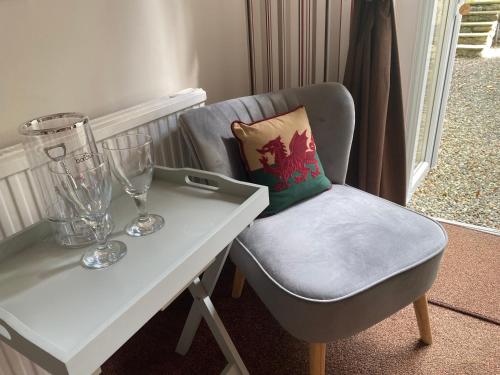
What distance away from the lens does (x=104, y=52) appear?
3.94ft

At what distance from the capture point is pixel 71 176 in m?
0.90

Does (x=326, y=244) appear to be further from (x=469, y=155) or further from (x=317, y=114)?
(x=469, y=155)

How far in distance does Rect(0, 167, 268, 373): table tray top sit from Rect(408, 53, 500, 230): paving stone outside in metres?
1.68

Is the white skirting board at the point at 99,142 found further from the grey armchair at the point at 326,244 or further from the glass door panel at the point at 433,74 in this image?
the glass door panel at the point at 433,74

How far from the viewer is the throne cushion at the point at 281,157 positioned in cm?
130

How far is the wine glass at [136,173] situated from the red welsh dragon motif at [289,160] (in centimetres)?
47

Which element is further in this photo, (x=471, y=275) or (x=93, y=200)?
(x=471, y=275)

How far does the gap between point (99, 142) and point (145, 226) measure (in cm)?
33

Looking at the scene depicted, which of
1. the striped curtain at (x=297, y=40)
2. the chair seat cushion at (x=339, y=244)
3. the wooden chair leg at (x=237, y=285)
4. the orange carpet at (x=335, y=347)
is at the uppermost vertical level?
the striped curtain at (x=297, y=40)

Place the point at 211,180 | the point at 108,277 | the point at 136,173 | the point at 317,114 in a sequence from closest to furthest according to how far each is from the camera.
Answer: the point at 108,277 → the point at 136,173 → the point at 211,180 → the point at 317,114

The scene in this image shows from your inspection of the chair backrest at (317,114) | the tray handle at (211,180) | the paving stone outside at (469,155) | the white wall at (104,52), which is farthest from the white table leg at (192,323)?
the paving stone outside at (469,155)

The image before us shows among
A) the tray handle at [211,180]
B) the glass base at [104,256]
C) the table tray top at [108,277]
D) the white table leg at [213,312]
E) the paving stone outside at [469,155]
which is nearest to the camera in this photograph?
the table tray top at [108,277]

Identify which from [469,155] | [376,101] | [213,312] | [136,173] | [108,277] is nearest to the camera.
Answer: [108,277]

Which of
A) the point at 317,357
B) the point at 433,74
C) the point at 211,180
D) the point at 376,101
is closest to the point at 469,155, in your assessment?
the point at 433,74
